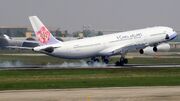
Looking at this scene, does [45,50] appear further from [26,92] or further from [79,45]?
[26,92]

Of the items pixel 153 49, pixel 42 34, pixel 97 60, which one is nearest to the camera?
pixel 42 34

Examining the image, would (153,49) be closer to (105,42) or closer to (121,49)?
(121,49)

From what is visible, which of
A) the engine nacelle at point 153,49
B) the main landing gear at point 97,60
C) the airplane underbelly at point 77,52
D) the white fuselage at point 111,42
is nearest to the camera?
the airplane underbelly at point 77,52

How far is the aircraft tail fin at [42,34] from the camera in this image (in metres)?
87.1

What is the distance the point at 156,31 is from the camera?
89.4m

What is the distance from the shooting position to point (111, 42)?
89.4 m

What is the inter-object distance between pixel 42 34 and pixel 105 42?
10365mm

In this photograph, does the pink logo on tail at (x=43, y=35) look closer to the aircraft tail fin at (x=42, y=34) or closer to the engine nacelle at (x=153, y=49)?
the aircraft tail fin at (x=42, y=34)

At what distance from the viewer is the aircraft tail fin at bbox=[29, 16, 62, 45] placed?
87062 mm

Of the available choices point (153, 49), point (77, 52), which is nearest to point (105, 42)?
point (77, 52)

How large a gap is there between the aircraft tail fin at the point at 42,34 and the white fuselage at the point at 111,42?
196cm

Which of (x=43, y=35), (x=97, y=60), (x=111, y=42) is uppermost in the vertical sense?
(x=43, y=35)

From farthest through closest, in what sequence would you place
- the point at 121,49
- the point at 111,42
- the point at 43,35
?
the point at 111,42, the point at 121,49, the point at 43,35

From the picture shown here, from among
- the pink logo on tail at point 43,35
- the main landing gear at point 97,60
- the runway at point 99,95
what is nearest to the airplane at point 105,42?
the pink logo on tail at point 43,35
